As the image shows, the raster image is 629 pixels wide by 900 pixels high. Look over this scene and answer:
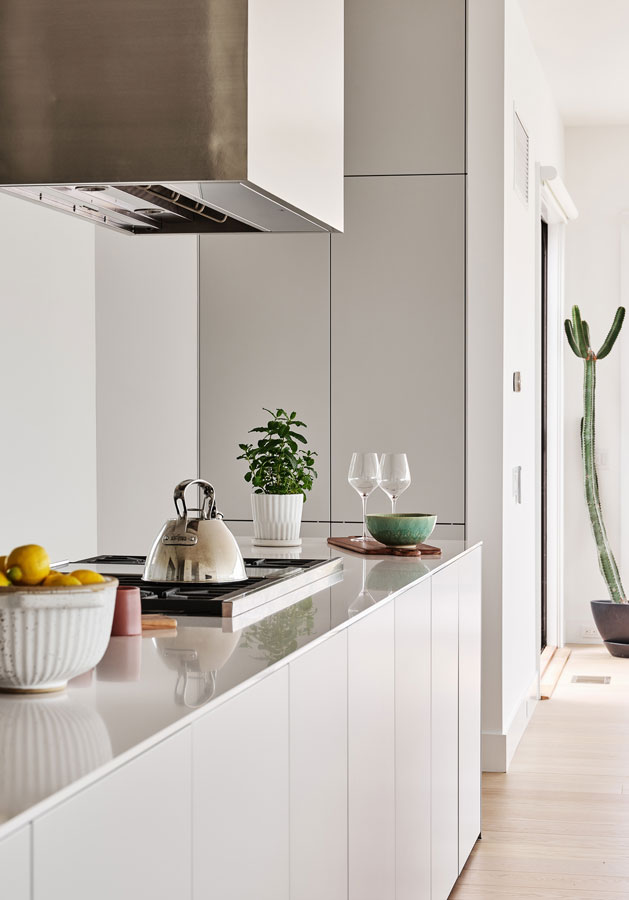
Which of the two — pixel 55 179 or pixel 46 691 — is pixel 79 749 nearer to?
pixel 46 691

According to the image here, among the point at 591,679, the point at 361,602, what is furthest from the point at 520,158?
the point at 361,602

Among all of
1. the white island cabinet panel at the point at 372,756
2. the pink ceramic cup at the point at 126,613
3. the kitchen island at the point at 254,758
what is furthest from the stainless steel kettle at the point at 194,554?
the pink ceramic cup at the point at 126,613

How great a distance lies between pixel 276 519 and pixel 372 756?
40.7 inches

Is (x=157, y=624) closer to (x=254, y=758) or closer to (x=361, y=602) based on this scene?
(x=254, y=758)

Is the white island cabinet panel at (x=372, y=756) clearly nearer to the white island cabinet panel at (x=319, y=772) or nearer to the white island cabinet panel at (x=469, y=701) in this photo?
the white island cabinet panel at (x=319, y=772)

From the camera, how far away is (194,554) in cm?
195

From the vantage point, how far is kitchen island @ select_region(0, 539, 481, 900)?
3.18 feet

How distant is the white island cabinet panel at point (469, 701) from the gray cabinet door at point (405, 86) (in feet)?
5.41

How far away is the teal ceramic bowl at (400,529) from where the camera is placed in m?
2.91

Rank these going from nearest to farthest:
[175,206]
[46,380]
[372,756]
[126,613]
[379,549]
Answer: [126,613] → [372,756] → [175,206] → [379,549] → [46,380]

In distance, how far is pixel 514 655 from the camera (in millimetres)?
4516

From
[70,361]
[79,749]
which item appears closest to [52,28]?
[79,749]

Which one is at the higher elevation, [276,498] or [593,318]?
[593,318]

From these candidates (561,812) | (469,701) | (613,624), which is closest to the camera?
(469,701)
